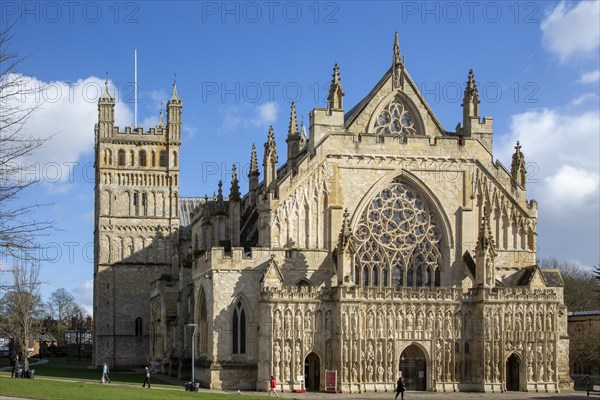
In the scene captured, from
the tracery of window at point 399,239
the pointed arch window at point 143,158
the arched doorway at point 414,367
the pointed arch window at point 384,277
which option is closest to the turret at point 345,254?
the tracery of window at point 399,239

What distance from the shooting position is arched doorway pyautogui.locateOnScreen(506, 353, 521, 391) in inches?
2101

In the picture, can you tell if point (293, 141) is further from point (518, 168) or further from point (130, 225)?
point (130, 225)

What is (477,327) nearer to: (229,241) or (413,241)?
(413,241)

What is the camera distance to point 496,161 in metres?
57.1

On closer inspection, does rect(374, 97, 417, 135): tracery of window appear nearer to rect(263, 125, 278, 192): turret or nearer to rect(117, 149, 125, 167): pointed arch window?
rect(263, 125, 278, 192): turret

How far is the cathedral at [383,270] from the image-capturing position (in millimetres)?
50969

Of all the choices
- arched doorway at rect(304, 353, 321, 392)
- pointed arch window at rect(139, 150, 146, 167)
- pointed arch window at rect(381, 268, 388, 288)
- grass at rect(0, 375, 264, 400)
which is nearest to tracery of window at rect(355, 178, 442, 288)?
pointed arch window at rect(381, 268, 388, 288)

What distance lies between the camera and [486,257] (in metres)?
52.8

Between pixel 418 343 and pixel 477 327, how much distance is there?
359 cm

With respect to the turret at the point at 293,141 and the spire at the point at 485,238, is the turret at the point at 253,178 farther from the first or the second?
the spire at the point at 485,238

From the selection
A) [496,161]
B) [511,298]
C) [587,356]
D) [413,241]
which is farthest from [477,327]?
[587,356]

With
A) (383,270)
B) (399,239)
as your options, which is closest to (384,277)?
(383,270)

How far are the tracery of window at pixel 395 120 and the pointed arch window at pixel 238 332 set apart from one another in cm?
1364

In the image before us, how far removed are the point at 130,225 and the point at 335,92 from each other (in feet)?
136
